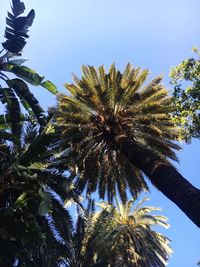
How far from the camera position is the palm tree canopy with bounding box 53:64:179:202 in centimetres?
2005

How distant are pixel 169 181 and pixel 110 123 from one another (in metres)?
7.71

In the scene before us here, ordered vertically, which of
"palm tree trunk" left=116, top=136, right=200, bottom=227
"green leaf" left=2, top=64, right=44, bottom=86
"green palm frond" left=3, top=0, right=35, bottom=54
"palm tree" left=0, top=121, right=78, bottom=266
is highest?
"green palm frond" left=3, top=0, right=35, bottom=54

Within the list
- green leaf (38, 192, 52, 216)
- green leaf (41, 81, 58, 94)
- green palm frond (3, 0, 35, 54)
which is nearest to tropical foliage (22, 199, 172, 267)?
green leaf (38, 192, 52, 216)

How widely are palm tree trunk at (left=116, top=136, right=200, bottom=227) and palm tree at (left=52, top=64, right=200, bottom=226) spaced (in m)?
3.75

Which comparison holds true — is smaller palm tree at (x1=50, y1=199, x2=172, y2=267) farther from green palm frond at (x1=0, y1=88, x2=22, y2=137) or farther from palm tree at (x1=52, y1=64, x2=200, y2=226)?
green palm frond at (x1=0, y1=88, x2=22, y2=137)

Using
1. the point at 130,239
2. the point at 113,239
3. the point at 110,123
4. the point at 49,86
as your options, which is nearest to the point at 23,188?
the point at 49,86

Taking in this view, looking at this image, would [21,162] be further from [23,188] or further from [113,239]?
[113,239]

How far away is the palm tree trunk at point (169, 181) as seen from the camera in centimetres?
1076

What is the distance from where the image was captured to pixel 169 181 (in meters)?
12.5

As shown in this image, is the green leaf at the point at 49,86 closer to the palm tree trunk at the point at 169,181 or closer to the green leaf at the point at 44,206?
the palm tree trunk at the point at 169,181

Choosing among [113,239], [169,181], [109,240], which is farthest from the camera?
[113,239]

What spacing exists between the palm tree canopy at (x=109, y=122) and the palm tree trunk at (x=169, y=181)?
3.80 meters

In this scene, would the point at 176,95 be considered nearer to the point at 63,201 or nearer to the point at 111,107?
the point at 111,107

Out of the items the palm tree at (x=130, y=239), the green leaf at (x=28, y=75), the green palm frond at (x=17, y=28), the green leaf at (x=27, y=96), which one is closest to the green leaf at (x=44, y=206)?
the green leaf at (x=27, y=96)
